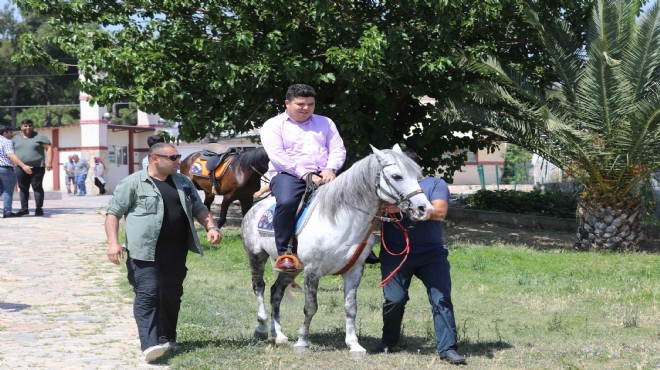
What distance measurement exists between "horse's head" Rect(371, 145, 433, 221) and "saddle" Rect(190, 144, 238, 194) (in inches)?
363

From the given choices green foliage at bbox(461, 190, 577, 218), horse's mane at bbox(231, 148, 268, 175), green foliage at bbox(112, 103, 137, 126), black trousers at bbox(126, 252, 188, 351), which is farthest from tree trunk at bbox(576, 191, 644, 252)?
green foliage at bbox(112, 103, 137, 126)

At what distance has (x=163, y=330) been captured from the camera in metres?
7.36

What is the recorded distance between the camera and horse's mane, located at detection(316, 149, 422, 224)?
6.84 meters

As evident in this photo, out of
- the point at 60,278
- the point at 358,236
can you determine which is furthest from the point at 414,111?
the point at 358,236

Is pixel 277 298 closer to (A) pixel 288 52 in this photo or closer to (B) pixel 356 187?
(B) pixel 356 187

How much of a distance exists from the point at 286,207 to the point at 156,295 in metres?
1.26

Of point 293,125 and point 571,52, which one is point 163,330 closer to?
point 293,125

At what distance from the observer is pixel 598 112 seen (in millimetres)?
15188

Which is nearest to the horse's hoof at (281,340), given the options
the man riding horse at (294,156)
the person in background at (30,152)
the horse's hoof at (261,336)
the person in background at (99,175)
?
the horse's hoof at (261,336)

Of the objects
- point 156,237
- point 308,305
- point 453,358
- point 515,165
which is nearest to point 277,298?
point 308,305

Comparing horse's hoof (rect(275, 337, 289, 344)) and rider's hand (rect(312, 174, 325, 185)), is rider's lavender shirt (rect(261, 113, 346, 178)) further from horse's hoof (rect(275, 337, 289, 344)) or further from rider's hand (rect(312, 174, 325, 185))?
horse's hoof (rect(275, 337, 289, 344))

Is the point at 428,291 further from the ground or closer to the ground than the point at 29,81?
closer to the ground

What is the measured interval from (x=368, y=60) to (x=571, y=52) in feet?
13.0

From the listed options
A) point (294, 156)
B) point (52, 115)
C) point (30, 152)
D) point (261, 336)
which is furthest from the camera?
point (52, 115)
